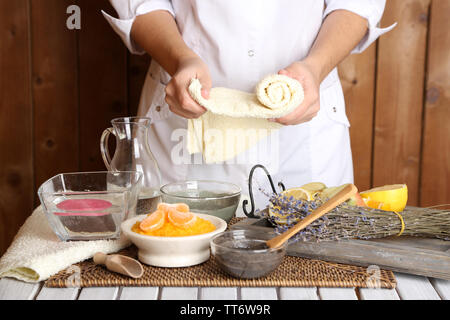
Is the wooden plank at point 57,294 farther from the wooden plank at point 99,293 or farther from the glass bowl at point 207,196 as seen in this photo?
the glass bowl at point 207,196

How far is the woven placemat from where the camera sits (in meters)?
0.72

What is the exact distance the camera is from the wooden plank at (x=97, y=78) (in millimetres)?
1706

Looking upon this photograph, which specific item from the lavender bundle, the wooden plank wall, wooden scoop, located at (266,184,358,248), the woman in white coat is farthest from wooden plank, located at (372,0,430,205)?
wooden scoop, located at (266,184,358,248)

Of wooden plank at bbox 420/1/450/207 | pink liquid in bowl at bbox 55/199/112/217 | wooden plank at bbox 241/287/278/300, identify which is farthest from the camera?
wooden plank at bbox 420/1/450/207

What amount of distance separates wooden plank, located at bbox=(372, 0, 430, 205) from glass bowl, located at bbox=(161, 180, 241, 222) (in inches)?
36.3

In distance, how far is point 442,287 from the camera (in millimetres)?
725

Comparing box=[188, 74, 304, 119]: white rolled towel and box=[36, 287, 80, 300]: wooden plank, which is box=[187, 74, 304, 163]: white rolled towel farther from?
box=[36, 287, 80, 300]: wooden plank

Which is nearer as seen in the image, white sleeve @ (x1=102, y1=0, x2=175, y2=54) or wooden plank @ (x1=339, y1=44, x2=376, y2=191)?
white sleeve @ (x1=102, y1=0, x2=175, y2=54)

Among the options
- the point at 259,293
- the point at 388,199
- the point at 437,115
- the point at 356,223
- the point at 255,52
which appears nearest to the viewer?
the point at 259,293

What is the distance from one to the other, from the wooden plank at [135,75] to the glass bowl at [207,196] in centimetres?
84

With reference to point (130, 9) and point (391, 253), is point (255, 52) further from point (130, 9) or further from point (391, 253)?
point (391, 253)

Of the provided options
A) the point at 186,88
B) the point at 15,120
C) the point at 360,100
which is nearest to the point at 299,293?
the point at 186,88

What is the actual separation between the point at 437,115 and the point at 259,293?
4.07ft
